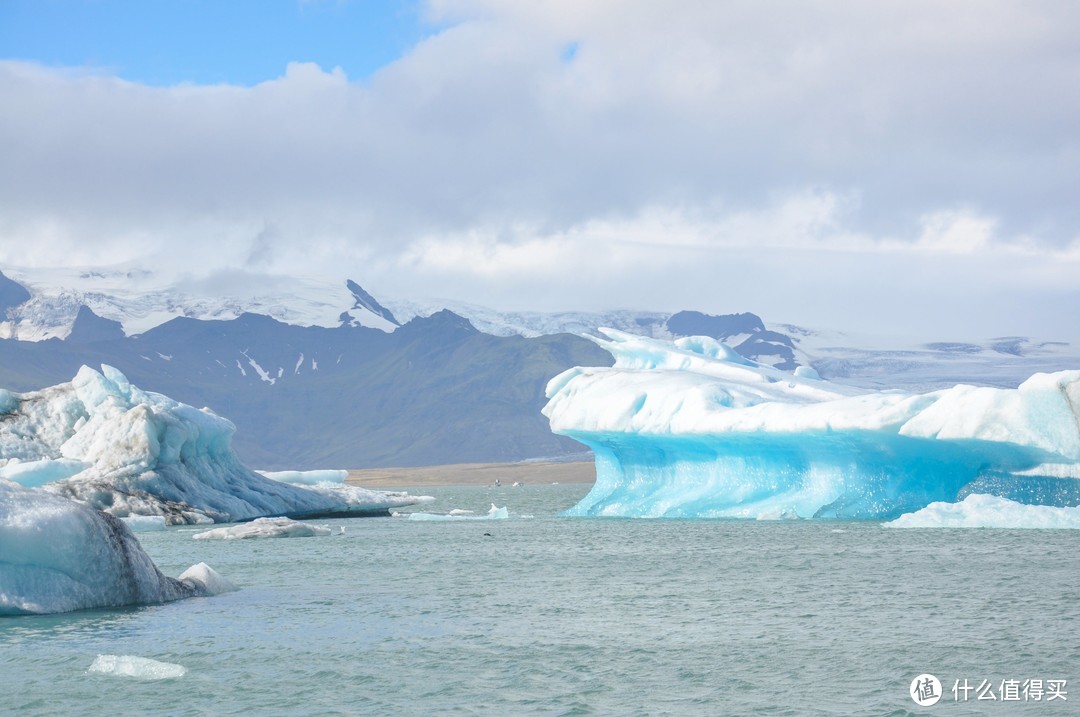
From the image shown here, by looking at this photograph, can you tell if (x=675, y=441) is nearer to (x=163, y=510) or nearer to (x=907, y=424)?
(x=907, y=424)

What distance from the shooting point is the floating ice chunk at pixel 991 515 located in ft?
105

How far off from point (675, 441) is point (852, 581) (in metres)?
19.6

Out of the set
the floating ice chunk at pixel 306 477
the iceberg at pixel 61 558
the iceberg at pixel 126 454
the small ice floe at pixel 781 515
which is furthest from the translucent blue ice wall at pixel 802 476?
the floating ice chunk at pixel 306 477

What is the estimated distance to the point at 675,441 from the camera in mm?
42875

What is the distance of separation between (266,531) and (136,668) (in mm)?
25235

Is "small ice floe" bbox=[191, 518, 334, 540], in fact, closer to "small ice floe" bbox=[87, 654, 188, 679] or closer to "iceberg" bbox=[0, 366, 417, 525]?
"iceberg" bbox=[0, 366, 417, 525]

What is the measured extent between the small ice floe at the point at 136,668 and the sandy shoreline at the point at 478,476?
446 feet

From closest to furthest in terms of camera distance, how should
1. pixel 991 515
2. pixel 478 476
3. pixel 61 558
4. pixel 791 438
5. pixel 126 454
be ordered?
pixel 61 558 < pixel 991 515 < pixel 791 438 < pixel 126 454 < pixel 478 476

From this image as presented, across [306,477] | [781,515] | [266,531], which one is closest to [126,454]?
[266,531]

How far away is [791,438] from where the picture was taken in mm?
37344

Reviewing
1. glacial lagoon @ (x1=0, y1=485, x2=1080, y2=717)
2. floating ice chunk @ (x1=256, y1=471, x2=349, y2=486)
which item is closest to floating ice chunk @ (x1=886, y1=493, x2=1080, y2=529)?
glacial lagoon @ (x1=0, y1=485, x2=1080, y2=717)

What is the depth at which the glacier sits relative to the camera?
31.4m

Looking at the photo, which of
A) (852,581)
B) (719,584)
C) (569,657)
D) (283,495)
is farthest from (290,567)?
(283,495)

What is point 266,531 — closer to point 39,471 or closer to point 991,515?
point 39,471
